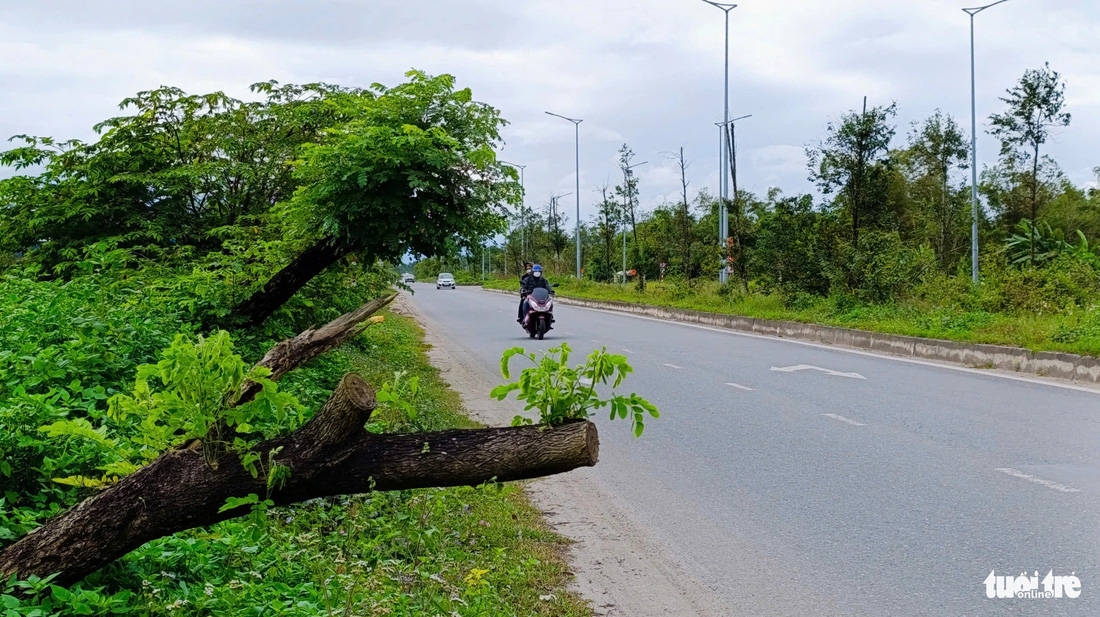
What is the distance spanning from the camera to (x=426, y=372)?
13484 millimetres

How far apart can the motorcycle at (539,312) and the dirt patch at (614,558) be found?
1224 centimetres

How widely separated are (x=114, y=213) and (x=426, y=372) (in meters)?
4.57

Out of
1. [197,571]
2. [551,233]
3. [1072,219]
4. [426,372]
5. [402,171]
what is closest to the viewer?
[197,571]

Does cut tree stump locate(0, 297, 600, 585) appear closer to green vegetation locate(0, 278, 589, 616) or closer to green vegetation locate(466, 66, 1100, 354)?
green vegetation locate(0, 278, 589, 616)

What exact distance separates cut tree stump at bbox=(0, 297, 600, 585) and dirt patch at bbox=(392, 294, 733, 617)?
120 centimetres

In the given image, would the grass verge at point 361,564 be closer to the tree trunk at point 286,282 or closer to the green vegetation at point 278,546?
the green vegetation at point 278,546

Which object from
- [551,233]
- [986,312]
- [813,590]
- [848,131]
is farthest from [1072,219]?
[813,590]

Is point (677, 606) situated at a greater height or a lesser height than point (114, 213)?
lesser

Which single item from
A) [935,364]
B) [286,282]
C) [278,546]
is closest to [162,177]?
[286,282]

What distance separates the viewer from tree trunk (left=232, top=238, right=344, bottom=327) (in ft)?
30.7

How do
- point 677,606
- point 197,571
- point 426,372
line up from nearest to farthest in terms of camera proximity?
1. point 197,571
2. point 677,606
3. point 426,372

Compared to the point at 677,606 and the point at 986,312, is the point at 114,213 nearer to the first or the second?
the point at 677,606

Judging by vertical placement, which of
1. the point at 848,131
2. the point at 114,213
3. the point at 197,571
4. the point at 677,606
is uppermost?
the point at 848,131

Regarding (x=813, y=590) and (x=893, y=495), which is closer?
(x=813, y=590)
